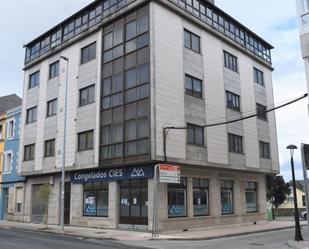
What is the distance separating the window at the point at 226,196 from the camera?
1134 inches

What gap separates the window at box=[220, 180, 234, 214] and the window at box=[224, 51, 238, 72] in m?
8.78

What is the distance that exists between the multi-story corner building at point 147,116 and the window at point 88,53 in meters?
0.10

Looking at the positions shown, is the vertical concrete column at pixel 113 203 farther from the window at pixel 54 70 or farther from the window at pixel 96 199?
the window at pixel 54 70

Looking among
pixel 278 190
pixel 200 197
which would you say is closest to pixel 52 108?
pixel 200 197

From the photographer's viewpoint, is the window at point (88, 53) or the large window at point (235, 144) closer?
the window at point (88, 53)

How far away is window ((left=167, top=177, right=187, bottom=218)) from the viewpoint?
24.4 m

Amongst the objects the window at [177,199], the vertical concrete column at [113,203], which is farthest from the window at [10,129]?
the window at [177,199]

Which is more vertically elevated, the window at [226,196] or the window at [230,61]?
the window at [230,61]

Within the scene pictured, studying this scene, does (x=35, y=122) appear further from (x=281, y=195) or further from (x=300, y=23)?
(x=281, y=195)

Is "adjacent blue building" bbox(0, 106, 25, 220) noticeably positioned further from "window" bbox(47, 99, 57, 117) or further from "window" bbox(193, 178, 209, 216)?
"window" bbox(193, 178, 209, 216)

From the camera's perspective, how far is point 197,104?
26938mm

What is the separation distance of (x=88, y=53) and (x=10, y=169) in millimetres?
14109

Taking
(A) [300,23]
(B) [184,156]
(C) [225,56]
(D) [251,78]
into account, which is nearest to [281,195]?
(D) [251,78]

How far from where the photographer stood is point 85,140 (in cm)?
2812
